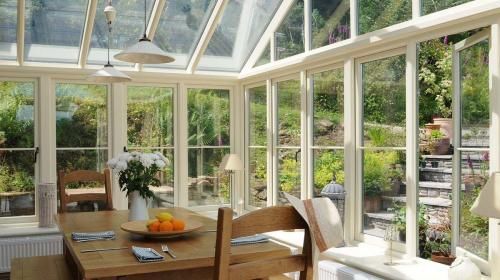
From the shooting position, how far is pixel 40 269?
3.58 meters

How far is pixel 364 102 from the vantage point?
457 cm

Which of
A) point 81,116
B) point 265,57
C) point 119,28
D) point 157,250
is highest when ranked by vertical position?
point 119,28

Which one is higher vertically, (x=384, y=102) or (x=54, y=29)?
(x=54, y=29)

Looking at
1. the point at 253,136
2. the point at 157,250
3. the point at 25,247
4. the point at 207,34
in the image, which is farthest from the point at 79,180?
the point at 253,136

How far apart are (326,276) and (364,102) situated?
1514mm

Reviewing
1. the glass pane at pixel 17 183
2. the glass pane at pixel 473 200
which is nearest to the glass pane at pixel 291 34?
the glass pane at pixel 473 200

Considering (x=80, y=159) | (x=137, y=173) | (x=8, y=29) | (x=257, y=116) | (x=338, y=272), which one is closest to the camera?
(x=137, y=173)

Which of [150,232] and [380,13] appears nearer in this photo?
[150,232]

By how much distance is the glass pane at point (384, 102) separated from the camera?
4.16m

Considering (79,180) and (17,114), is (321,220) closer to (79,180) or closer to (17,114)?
(79,180)

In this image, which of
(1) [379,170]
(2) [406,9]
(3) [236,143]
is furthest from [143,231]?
(3) [236,143]

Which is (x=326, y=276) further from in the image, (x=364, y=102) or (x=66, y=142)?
(x=66, y=142)

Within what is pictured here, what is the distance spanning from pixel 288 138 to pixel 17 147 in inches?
116

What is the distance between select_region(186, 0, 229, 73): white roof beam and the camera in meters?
→ 5.50
